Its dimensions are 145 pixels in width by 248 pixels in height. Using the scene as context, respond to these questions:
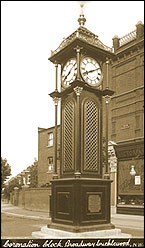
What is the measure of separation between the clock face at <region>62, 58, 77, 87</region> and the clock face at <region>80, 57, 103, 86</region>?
0.20 m

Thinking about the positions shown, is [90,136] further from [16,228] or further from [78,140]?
[16,228]

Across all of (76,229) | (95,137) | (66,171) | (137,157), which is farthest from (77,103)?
(137,157)

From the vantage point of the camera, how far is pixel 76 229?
7.05 metres

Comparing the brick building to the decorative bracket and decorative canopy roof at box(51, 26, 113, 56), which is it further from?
the decorative bracket

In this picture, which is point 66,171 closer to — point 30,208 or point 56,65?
point 56,65

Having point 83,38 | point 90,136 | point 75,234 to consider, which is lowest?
point 75,234

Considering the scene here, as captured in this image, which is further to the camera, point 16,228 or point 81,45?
point 16,228

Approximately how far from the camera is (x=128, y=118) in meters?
16.7

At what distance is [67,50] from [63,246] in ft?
13.7

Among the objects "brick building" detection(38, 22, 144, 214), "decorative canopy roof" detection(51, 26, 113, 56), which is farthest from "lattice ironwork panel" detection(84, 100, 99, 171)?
"brick building" detection(38, 22, 144, 214)

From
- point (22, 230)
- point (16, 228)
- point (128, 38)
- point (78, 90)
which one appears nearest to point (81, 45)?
point (78, 90)

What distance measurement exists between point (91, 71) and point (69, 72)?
50 cm

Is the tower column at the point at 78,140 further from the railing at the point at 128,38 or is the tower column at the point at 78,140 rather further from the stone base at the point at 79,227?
the railing at the point at 128,38

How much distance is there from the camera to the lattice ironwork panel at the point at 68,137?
25.2 ft
